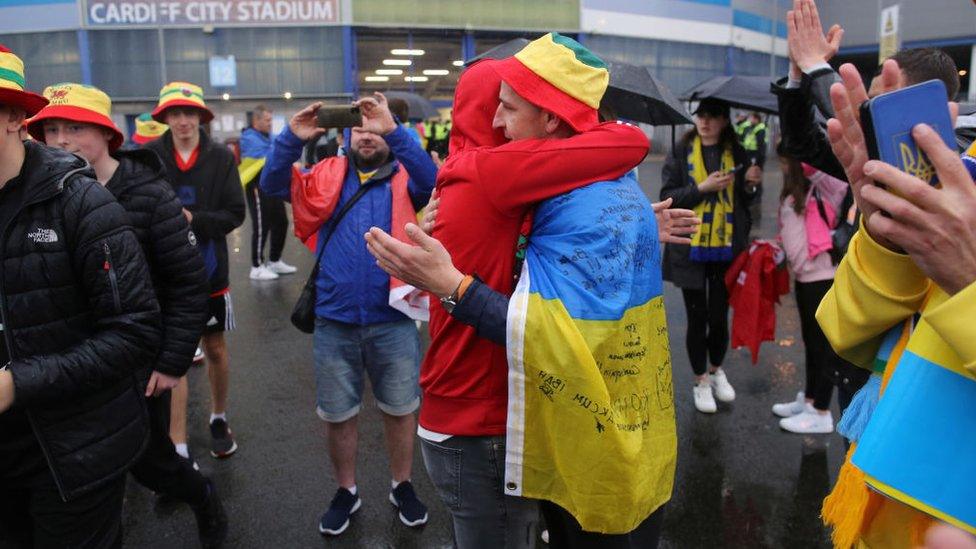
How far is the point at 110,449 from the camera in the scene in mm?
2209

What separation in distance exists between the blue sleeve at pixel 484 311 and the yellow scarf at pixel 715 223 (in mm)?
3183

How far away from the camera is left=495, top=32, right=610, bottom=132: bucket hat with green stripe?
188cm

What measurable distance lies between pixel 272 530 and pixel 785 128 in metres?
3.03

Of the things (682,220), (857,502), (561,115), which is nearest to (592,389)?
(857,502)

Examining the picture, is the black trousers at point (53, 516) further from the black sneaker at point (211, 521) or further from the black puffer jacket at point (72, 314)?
the black sneaker at point (211, 521)

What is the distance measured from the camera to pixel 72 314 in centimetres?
218

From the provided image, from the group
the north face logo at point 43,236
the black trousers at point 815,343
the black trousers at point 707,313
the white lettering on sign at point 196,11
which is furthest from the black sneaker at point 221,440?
the white lettering on sign at point 196,11

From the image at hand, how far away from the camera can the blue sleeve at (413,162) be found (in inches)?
126

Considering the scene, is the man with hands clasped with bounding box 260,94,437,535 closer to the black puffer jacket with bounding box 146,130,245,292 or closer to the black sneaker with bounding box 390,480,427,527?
the black sneaker with bounding box 390,480,427,527

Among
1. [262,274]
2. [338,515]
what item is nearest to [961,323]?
[338,515]

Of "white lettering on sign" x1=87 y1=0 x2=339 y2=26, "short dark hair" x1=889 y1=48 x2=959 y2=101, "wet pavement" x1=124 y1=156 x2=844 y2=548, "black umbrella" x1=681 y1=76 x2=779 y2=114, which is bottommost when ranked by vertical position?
"wet pavement" x1=124 y1=156 x2=844 y2=548

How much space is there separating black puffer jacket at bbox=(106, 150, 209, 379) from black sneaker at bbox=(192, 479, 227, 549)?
2.37 feet

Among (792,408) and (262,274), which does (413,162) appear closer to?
(792,408)

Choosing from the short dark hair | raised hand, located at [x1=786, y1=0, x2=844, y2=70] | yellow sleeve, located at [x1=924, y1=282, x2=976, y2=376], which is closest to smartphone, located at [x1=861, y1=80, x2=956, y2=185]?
yellow sleeve, located at [x1=924, y1=282, x2=976, y2=376]
